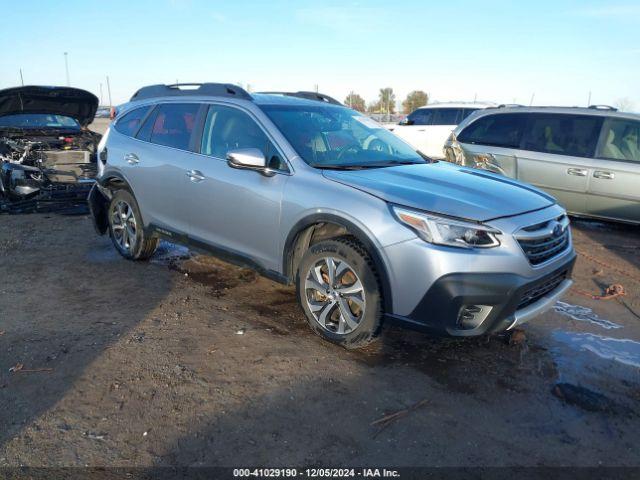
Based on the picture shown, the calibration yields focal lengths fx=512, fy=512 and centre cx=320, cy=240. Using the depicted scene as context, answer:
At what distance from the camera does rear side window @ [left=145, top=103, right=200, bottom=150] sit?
4812mm

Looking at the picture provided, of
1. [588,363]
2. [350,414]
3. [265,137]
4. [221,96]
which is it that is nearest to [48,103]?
[221,96]

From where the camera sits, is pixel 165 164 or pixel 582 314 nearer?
pixel 582 314

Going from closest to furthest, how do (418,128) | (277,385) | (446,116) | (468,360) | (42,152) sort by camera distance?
(277,385), (468,360), (42,152), (446,116), (418,128)

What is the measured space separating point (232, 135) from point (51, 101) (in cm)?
610

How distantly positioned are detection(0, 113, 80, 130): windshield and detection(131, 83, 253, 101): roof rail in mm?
4464

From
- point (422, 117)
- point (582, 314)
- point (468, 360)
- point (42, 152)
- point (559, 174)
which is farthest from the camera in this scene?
point (422, 117)

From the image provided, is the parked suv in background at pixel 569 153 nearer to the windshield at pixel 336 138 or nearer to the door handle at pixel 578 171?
the door handle at pixel 578 171

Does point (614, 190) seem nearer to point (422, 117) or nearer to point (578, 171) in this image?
point (578, 171)

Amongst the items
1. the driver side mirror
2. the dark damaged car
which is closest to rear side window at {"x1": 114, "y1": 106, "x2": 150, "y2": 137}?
the driver side mirror

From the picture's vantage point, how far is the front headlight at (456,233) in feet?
10.4

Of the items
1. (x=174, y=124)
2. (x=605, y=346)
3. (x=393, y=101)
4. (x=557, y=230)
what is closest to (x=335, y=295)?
(x=557, y=230)

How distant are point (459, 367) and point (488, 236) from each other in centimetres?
96

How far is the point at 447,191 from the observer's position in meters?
3.55

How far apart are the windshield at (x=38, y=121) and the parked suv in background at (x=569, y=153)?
7.08 meters
